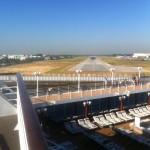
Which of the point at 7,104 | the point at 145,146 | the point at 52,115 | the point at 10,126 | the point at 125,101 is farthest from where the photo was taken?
the point at 125,101

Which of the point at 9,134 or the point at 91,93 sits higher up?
the point at 9,134

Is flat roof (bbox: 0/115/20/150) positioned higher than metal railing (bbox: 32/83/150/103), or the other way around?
flat roof (bbox: 0/115/20/150)

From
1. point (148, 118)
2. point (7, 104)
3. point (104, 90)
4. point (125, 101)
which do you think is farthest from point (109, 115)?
point (7, 104)

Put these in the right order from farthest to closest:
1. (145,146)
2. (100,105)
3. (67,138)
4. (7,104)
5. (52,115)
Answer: (100,105) → (52,115) → (67,138) → (145,146) → (7,104)

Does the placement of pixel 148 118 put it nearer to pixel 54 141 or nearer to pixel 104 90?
pixel 104 90

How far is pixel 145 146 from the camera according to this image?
1769 cm

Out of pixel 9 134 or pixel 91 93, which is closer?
pixel 9 134

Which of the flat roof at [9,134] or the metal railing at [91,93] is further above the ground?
the flat roof at [9,134]

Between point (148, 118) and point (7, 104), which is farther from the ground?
point (7, 104)

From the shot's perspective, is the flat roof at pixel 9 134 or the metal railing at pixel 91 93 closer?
the flat roof at pixel 9 134

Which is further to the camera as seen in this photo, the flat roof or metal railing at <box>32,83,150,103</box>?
metal railing at <box>32,83,150,103</box>

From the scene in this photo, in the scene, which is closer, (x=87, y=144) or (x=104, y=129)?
(x=87, y=144)

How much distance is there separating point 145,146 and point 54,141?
6.01 metres

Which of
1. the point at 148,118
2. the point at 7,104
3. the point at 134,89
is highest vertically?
the point at 7,104
